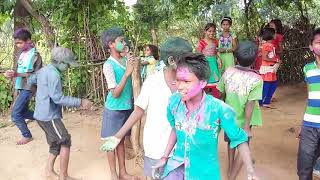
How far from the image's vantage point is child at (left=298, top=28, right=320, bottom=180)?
3.28 meters

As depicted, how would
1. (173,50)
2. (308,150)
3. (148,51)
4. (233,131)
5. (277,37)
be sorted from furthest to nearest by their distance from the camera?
(277,37) → (148,51) → (308,150) → (173,50) → (233,131)

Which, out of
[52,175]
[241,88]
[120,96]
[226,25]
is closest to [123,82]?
[120,96]

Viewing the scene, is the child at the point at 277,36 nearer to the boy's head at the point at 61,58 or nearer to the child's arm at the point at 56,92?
the boy's head at the point at 61,58

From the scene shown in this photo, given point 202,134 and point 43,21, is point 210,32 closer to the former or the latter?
point 43,21

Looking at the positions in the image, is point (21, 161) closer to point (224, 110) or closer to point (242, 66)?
point (242, 66)

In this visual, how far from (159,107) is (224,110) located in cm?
65

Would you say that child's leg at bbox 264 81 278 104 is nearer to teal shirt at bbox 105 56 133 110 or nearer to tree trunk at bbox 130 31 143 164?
tree trunk at bbox 130 31 143 164

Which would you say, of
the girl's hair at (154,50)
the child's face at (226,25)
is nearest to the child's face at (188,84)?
the girl's hair at (154,50)

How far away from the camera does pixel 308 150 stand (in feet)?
10.9

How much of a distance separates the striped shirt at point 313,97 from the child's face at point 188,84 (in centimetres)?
133

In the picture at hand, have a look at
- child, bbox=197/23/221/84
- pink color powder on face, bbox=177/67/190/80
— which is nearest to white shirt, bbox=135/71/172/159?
pink color powder on face, bbox=177/67/190/80

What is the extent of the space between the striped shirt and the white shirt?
124 cm

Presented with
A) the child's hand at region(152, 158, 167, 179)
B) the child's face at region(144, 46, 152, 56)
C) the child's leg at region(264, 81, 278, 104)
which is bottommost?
the child's leg at region(264, 81, 278, 104)

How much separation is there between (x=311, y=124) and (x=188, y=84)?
4.70ft
